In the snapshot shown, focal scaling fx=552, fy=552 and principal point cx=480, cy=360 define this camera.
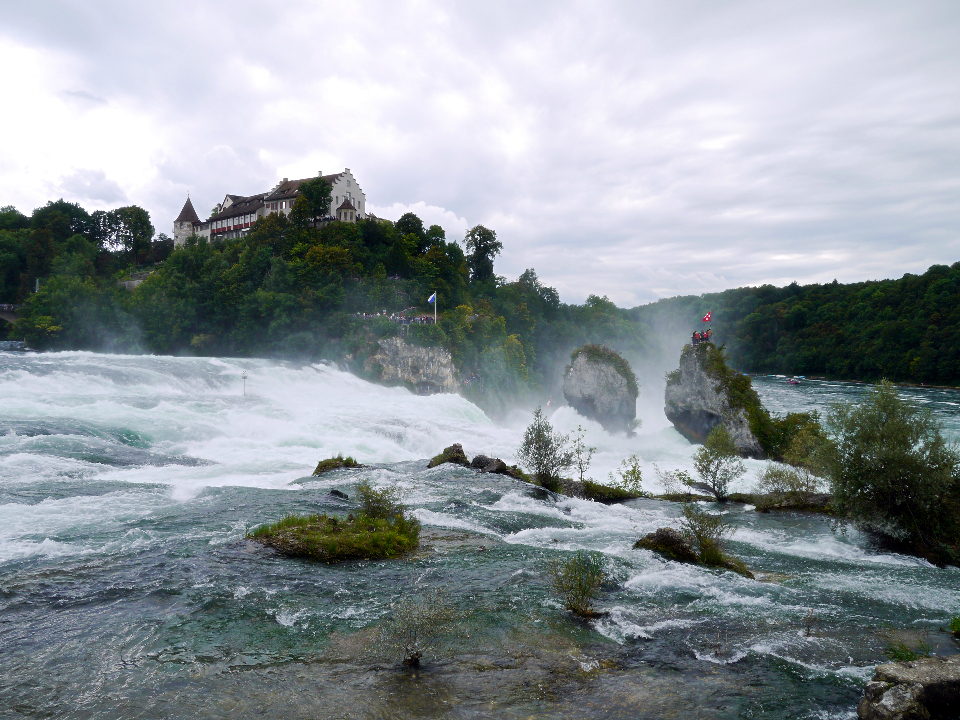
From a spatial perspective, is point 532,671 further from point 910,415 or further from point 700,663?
point 910,415

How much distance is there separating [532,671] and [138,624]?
6276 mm

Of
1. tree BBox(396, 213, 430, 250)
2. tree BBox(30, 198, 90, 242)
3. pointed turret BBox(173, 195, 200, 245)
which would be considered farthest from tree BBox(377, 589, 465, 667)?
pointed turret BBox(173, 195, 200, 245)

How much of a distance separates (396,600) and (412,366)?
1965 inches

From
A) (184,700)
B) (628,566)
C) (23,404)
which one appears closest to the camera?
(184,700)

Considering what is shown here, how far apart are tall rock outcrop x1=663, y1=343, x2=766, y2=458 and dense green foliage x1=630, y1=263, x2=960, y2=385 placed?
2604 inches

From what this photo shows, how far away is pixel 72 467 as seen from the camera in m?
18.7

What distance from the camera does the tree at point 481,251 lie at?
96.7 metres

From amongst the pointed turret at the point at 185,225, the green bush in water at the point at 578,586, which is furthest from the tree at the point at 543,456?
the pointed turret at the point at 185,225

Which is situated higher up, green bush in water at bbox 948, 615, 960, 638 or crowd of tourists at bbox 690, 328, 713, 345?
crowd of tourists at bbox 690, 328, 713, 345

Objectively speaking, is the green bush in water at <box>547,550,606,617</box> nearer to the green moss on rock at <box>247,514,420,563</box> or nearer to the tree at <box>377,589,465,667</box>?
the tree at <box>377,589,465,667</box>

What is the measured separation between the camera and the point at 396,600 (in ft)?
33.7

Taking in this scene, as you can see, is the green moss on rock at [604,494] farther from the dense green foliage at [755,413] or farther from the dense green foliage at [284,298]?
the dense green foliage at [284,298]

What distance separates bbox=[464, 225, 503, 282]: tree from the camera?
3807 inches

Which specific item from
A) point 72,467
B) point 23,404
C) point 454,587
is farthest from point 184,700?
point 23,404
